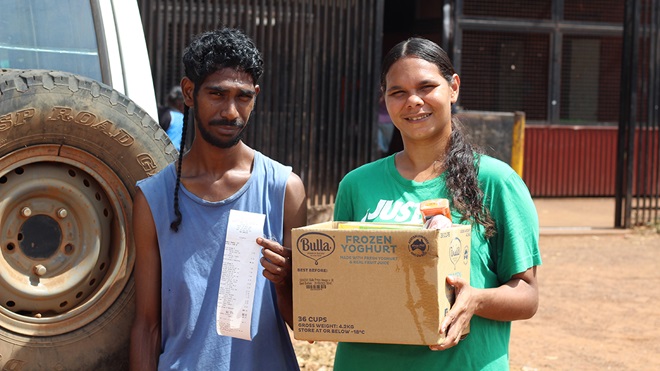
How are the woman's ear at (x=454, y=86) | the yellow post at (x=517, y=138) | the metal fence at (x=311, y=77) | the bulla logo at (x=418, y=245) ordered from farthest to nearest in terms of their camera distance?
the yellow post at (x=517, y=138) < the metal fence at (x=311, y=77) < the woman's ear at (x=454, y=86) < the bulla logo at (x=418, y=245)

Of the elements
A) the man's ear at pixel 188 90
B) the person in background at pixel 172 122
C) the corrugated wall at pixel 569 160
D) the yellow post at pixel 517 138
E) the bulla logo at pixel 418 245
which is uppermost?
the man's ear at pixel 188 90

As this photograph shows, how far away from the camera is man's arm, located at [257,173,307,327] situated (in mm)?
2426

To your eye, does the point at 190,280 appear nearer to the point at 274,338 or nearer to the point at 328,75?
the point at 274,338

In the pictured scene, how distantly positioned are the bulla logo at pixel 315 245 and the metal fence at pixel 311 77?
7841 millimetres

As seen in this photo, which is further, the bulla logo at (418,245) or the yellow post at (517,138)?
the yellow post at (517,138)

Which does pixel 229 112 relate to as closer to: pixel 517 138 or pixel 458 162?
pixel 458 162

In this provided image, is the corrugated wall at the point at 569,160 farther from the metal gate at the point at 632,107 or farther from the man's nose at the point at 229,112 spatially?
the man's nose at the point at 229,112

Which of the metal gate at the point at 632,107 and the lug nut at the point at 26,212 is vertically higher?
the lug nut at the point at 26,212

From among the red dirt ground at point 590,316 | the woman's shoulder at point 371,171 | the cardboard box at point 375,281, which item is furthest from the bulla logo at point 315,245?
the red dirt ground at point 590,316

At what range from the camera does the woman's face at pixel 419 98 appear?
2.55 m

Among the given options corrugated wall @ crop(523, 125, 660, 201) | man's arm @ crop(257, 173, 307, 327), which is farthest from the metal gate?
man's arm @ crop(257, 173, 307, 327)

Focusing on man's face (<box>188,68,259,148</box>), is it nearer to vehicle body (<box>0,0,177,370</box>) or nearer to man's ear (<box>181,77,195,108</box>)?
man's ear (<box>181,77,195,108</box>)

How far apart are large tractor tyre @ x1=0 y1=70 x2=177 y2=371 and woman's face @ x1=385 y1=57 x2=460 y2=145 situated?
3.95 ft

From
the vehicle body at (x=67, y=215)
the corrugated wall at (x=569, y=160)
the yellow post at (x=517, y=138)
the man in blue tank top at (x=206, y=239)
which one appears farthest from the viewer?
the corrugated wall at (x=569, y=160)
